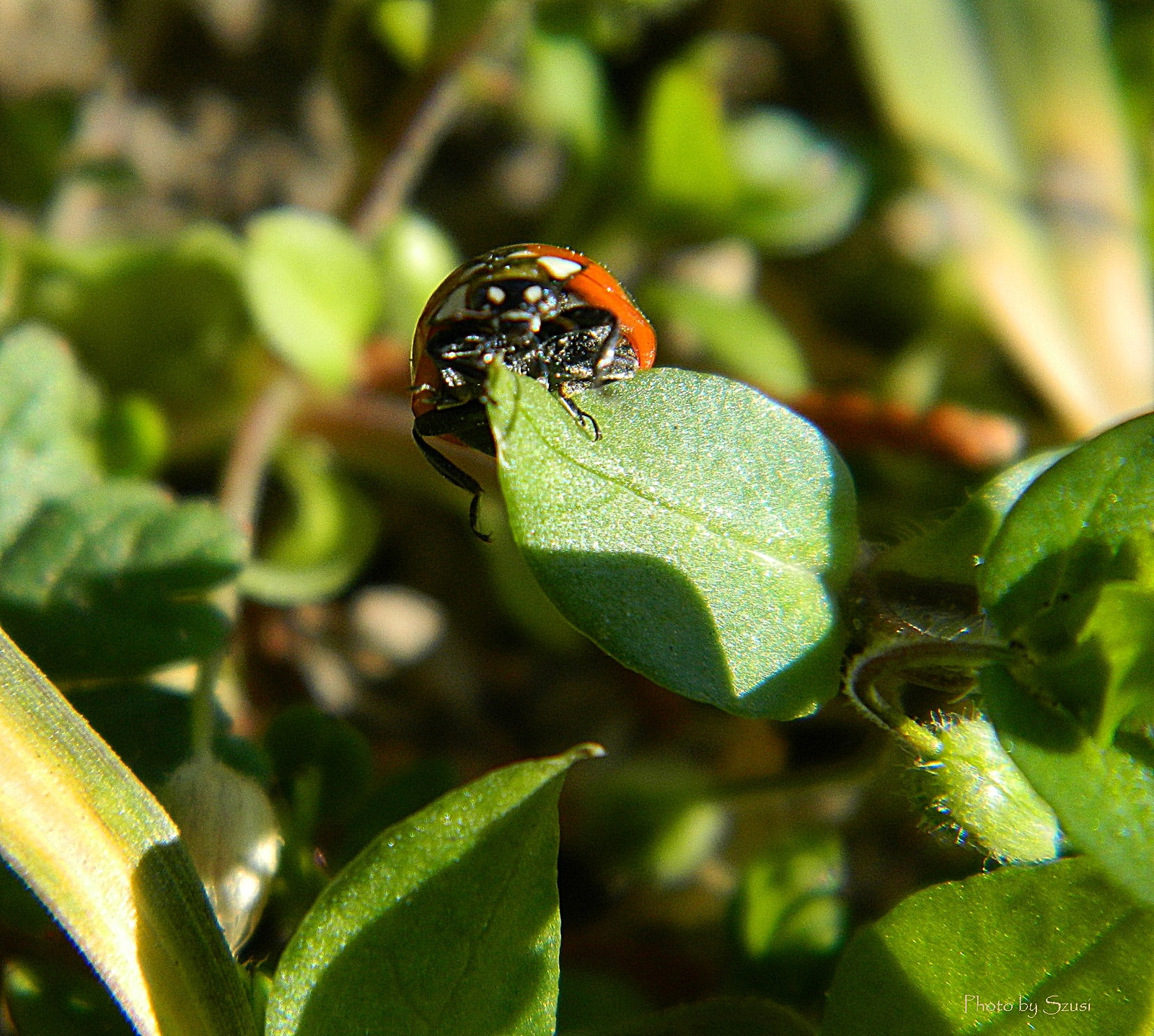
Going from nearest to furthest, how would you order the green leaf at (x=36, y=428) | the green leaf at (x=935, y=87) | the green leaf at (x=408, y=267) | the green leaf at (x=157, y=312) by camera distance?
the green leaf at (x=36, y=428) < the green leaf at (x=157, y=312) < the green leaf at (x=408, y=267) < the green leaf at (x=935, y=87)

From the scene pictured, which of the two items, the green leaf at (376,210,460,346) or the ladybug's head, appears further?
the green leaf at (376,210,460,346)

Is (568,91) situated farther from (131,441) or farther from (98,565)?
(98,565)

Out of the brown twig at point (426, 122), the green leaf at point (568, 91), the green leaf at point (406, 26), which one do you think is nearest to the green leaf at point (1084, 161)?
the green leaf at point (568, 91)

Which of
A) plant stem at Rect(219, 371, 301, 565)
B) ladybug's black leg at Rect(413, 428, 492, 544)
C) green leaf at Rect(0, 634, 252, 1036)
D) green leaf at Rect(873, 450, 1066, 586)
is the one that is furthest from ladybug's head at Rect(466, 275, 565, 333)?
plant stem at Rect(219, 371, 301, 565)

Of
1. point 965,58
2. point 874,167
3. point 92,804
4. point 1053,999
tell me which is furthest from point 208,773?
point 965,58

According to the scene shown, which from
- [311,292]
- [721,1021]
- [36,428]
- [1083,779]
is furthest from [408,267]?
[1083,779]

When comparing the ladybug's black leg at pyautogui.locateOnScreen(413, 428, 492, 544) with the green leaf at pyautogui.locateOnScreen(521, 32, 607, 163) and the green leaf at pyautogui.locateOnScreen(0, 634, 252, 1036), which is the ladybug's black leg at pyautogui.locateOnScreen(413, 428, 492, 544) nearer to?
the green leaf at pyautogui.locateOnScreen(0, 634, 252, 1036)

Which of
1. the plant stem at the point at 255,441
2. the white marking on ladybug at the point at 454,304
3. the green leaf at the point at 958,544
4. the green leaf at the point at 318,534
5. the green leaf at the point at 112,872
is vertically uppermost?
the white marking on ladybug at the point at 454,304

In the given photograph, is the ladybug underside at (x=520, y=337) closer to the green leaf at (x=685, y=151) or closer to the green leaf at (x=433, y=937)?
the green leaf at (x=433, y=937)
